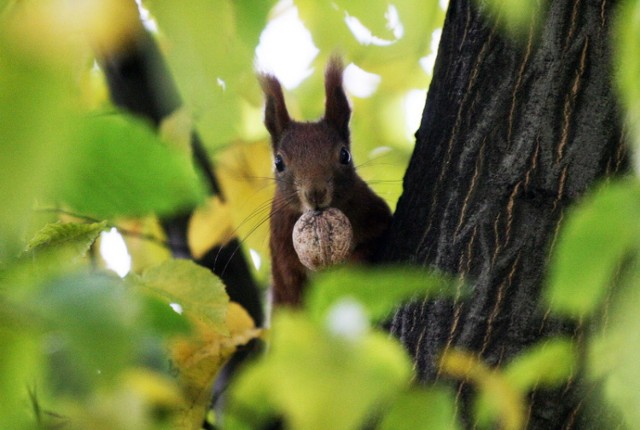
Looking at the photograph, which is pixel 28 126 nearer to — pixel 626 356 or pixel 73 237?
pixel 626 356

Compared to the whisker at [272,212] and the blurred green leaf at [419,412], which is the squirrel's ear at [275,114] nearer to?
the whisker at [272,212]

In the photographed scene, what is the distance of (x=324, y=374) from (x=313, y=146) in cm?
215

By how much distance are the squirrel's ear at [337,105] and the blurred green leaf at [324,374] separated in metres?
2.18

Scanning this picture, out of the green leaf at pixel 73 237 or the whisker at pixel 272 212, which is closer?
the green leaf at pixel 73 237

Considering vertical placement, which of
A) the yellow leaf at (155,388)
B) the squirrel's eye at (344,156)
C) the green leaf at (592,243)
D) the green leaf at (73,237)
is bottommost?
the squirrel's eye at (344,156)

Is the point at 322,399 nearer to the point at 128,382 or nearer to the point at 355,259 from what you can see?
the point at 128,382

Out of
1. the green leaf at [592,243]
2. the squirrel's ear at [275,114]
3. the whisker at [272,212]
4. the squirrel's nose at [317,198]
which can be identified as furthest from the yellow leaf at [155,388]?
the squirrel's ear at [275,114]

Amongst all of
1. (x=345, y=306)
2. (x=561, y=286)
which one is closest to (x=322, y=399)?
(x=345, y=306)

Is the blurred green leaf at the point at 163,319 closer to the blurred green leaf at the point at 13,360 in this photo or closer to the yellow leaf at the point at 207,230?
the blurred green leaf at the point at 13,360

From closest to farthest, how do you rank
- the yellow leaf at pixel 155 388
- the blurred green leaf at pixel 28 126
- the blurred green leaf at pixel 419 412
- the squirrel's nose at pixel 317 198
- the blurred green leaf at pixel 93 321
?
the blurred green leaf at pixel 28 126, the blurred green leaf at pixel 93 321, the blurred green leaf at pixel 419 412, the yellow leaf at pixel 155 388, the squirrel's nose at pixel 317 198

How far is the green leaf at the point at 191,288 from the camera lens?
1.49 m

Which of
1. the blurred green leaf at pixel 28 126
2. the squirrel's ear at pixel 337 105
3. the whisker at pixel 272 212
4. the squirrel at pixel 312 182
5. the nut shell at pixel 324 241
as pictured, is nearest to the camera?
the blurred green leaf at pixel 28 126

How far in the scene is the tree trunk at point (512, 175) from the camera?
1643 millimetres

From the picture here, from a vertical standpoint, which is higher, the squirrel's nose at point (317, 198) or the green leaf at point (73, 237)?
the green leaf at point (73, 237)
